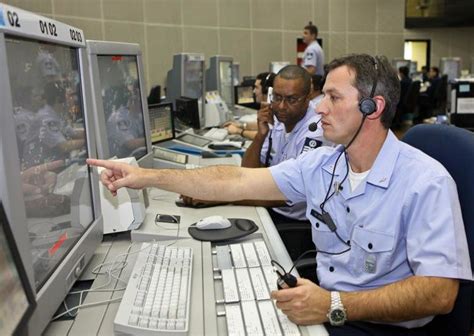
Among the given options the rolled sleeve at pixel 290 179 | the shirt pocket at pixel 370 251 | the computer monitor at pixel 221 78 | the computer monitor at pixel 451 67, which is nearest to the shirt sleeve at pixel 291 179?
the rolled sleeve at pixel 290 179

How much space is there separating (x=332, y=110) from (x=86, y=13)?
5547 mm

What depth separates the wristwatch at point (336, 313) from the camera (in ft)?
3.77

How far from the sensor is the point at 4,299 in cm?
75

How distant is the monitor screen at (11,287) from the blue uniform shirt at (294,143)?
149 cm

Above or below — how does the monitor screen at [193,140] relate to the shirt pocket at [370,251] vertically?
above

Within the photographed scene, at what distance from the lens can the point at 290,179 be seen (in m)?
1.61

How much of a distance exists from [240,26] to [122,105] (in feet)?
22.9

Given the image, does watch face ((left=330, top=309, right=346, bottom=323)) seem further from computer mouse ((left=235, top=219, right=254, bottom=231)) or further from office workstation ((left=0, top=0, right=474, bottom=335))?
computer mouse ((left=235, top=219, right=254, bottom=231))

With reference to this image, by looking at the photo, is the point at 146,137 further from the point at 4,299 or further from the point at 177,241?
the point at 4,299

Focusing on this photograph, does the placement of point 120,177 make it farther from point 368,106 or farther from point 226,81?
point 226,81

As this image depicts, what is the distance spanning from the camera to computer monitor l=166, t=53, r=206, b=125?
12.9 ft

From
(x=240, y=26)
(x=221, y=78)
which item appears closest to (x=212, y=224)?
(x=221, y=78)

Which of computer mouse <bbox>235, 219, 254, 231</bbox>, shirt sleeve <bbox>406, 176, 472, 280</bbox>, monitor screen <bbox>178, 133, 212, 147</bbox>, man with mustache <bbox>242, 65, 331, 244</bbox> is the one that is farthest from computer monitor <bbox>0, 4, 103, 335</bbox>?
monitor screen <bbox>178, 133, 212, 147</bbox>

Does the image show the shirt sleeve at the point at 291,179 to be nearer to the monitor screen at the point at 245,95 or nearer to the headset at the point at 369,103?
the headset at the point at 369,103
